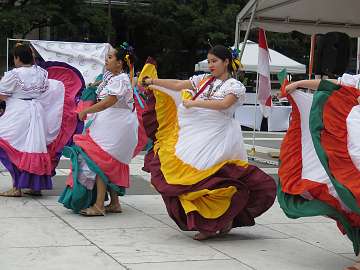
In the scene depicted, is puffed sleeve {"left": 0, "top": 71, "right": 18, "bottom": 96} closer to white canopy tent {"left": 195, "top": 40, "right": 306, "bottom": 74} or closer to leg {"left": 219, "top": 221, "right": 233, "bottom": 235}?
leg {"left": 219, "top": 221, "right": 233, "bottom": 235}

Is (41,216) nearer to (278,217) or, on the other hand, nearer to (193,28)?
(278,217)

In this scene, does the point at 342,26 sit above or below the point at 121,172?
above

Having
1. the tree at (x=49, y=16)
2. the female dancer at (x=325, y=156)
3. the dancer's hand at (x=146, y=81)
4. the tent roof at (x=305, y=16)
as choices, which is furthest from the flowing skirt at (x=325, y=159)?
Result: the tree at (x=49, y=16)

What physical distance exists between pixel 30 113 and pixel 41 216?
1.49m

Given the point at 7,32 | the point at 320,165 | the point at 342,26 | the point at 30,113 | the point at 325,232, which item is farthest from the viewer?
the point at 7,32

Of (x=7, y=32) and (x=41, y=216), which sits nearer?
(x=41, y=216)

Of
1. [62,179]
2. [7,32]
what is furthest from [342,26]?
[7,32]

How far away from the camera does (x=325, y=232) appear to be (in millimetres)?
6418

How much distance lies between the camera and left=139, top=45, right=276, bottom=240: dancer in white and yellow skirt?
5.61 m

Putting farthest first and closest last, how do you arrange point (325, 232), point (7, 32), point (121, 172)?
point (7, 32) < point (121, 172) < point (325, 232)

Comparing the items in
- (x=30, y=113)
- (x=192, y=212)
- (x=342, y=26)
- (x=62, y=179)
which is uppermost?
(x=342, y=26)

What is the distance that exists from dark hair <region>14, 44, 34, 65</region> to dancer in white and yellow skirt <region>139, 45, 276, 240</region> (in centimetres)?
230

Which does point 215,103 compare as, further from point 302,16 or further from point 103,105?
point 302,16

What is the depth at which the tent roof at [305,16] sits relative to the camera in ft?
43.0
